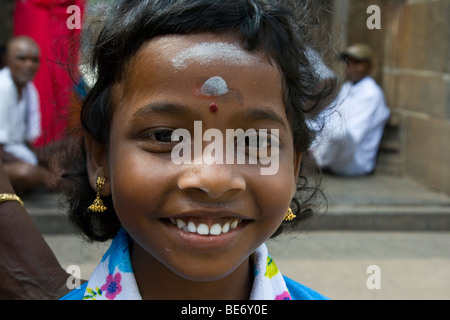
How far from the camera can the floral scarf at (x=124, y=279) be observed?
1.49 m

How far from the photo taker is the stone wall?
18.2 ft

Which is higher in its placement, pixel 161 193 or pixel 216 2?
pixel 216 2

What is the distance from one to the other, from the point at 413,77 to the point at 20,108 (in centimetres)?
360

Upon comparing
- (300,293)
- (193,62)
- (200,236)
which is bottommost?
(300,293)

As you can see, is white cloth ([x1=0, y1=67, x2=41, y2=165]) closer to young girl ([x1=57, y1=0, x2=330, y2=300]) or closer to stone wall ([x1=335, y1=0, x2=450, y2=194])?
A: stone wall ([x1=335, y1=0, x2=450, y2=194])

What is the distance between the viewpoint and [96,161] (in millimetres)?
1554

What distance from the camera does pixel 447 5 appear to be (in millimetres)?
5375

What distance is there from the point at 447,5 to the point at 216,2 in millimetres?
4525

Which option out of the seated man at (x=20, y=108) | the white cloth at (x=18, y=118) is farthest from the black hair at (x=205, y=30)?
the white cloth at (x=18, y=118)

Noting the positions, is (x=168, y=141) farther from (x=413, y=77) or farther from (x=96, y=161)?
(x=413, y=77)

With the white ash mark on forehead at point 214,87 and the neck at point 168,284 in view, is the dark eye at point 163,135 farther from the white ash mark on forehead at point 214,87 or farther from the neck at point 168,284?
the neck at point 168,284

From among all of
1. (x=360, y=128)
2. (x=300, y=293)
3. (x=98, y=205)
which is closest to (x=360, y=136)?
(x=360, y=128)
